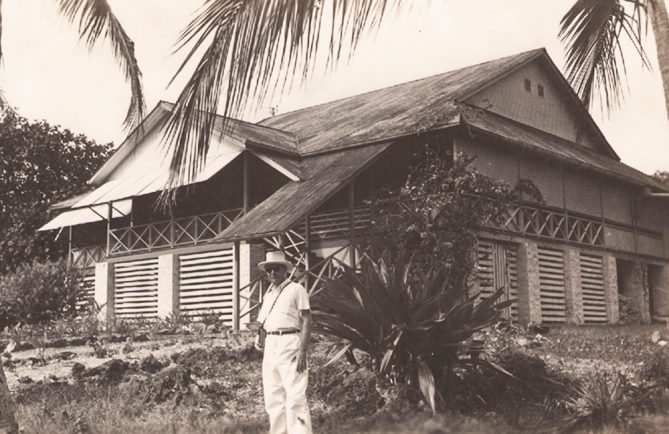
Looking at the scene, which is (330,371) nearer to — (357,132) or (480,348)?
(480,348)

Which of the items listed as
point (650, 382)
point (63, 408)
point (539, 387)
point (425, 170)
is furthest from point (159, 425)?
point (425, 170)

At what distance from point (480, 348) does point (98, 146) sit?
89.8 ft

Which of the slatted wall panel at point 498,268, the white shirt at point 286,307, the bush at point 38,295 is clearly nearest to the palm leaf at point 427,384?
the white shirt at point 286,307

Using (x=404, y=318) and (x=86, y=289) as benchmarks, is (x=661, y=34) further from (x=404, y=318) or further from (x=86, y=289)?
(x=86, y=289)

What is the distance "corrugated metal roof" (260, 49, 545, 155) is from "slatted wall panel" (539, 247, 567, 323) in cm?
458

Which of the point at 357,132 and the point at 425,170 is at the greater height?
the point at 357,132

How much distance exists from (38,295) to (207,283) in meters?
4.70

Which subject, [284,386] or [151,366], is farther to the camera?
[151,366]

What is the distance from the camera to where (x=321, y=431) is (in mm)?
7504

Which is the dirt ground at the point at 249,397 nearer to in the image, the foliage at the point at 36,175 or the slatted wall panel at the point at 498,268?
the slatted wall panel at the point at 498,268

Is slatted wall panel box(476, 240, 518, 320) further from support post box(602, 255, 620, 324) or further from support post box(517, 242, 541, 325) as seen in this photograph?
support post box(602, 255, 620, 324)

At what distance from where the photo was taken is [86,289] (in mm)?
24422

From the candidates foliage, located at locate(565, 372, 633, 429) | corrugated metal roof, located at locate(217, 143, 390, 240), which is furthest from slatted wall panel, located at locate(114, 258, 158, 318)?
foliage, located at locate(565, 372, 633, 429)

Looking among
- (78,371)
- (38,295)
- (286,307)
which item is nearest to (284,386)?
(286,307)
